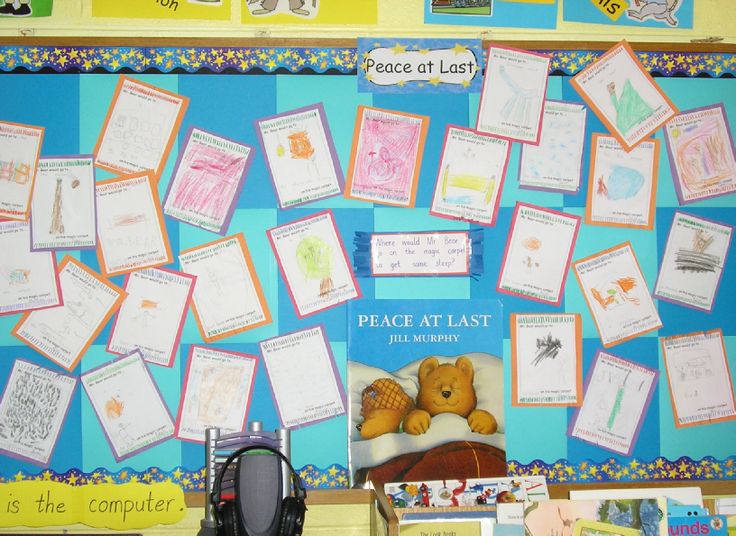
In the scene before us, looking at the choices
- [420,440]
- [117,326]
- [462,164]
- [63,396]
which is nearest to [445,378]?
[420,440]

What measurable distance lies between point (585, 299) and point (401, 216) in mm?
525

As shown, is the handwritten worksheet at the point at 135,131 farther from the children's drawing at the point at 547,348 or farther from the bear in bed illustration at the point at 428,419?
the children's drawing at the point at 547,348

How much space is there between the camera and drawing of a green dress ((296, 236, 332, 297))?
Result: 189 centimetres

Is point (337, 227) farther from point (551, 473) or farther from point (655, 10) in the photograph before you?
point (655, 10)

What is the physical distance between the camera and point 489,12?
192cm

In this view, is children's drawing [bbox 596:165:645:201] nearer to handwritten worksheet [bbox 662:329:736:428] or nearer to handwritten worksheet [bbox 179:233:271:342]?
handwritten worksheet [bbox 662:329:736:428]

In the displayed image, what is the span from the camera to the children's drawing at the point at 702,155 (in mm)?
1946

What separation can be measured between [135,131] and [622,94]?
1.25m

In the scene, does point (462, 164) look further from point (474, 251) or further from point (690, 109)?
point (690, 109)

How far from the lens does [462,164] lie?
1.92 m

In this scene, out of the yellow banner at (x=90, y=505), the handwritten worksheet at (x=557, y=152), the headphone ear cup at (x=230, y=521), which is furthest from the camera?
the handwritten worksheet at (x=557, y=152)

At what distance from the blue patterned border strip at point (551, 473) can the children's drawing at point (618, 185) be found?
0.68 metres

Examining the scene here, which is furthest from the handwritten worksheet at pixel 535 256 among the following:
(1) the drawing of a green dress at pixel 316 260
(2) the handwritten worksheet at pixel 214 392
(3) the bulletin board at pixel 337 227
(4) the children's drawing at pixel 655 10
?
(2) the handwritten worksheet at pixel 214 392

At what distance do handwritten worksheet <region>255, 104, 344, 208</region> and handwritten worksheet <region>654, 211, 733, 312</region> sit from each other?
879 millimetres
